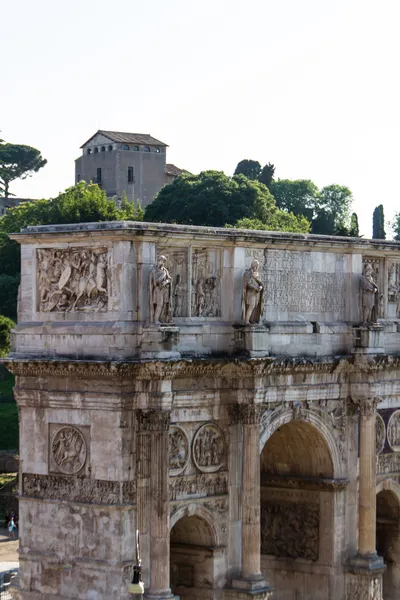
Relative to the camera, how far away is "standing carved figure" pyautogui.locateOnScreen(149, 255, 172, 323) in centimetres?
3612

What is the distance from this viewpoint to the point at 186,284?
37875 millimetres

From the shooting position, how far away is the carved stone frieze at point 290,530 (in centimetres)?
4238

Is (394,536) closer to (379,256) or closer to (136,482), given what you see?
(379,256)

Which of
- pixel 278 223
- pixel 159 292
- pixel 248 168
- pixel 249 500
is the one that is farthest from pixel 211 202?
pixel 159 292

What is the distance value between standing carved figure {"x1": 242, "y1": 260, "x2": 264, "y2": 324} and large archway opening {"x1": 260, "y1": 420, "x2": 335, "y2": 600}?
3889 millimetres

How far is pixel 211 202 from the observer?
8575cm

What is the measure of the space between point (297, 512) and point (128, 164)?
230ft

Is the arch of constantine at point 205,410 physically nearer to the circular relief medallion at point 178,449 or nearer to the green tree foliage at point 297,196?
the circular relief medallion at point 178,449

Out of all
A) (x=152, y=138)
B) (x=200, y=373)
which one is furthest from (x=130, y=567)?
(x=152, y=138)

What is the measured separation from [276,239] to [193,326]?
3382mm

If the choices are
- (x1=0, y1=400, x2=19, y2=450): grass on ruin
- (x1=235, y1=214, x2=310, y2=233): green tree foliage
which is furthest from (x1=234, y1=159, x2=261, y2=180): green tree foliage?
(x1=0, y1=400, x2=19, y2=450): grass on ruin

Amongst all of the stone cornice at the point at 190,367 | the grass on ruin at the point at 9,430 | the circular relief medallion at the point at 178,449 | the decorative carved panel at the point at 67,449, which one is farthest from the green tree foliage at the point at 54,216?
the decorative carved panel at the point at 67,449

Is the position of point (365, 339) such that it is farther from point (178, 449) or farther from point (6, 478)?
point (6, 478)

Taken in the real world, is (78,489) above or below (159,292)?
below
